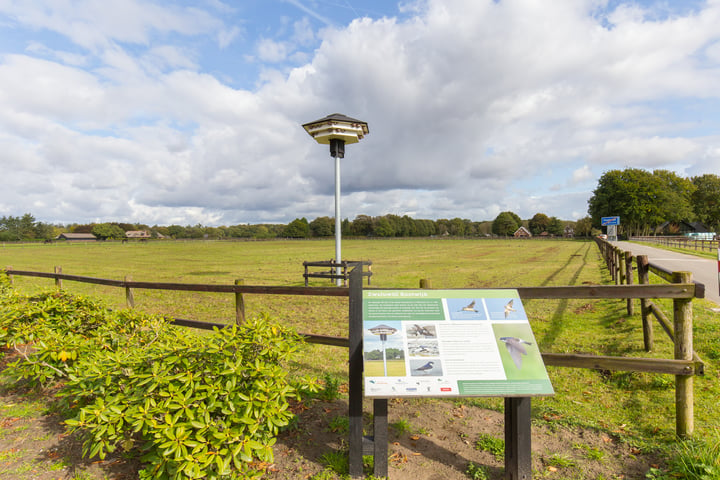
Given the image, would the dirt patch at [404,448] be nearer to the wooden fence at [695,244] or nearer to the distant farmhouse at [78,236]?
the wooden fence at [695,244]

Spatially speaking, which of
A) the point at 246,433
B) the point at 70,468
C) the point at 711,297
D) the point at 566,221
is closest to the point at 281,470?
the point at 246,433

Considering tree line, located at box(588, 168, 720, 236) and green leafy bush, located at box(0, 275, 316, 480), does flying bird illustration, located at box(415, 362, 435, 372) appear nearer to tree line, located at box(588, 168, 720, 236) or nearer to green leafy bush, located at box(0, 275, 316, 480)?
green leafy bush, located at box(0, 275, 316, 480)

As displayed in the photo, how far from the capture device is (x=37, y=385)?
4926 millimetres

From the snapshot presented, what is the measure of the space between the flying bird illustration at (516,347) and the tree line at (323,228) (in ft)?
422

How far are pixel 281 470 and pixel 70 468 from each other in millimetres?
1751

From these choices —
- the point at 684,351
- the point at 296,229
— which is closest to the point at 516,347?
the point at 684,351

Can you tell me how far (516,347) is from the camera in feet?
9.53

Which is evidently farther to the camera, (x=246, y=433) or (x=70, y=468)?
(x=70, y=468)

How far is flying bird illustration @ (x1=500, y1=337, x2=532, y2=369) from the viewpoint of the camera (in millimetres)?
2854

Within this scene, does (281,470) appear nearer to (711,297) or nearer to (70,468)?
(70,468)

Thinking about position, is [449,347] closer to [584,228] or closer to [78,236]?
[584,228]

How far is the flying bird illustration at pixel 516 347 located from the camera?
285 cm

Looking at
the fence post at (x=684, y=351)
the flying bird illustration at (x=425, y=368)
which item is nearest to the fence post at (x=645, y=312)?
the fence post at (x=684, y=351)

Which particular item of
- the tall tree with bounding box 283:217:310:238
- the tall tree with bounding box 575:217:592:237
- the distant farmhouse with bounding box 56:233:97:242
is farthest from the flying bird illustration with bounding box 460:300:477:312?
the distant farmhouse with bounding box 56:233:97:242
